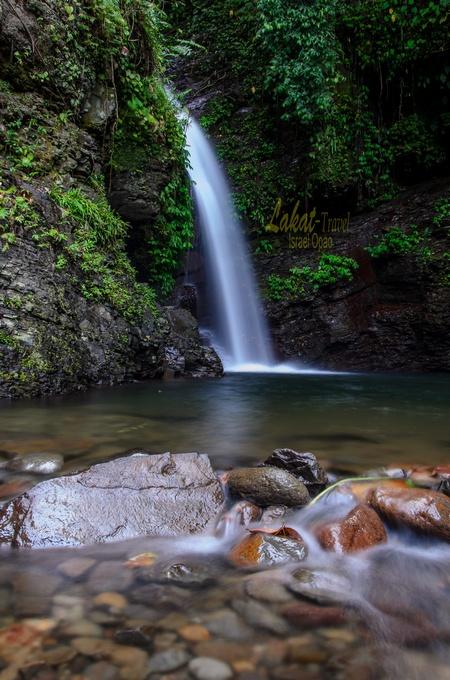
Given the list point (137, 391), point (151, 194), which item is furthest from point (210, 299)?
point (137, 391)

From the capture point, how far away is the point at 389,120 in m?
11.7

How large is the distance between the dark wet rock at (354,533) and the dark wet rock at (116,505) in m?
0.54

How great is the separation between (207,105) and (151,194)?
6345 mm

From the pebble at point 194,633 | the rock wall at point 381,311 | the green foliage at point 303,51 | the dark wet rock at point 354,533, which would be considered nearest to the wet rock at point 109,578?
the pebble at point 194,633

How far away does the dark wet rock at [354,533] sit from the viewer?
199 centimetres

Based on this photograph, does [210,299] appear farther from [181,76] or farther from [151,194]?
[181,76]

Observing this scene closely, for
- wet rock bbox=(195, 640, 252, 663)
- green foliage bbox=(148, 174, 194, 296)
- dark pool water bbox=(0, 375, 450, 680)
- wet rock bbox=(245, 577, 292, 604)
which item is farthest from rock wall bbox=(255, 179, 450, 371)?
wet rock bbox=(195, 640, 252, 663)

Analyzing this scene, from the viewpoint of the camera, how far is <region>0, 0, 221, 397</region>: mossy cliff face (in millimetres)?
5242

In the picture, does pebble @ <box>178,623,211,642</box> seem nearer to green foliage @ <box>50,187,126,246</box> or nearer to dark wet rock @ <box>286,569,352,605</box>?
dark wet rock @ <box>286,569,352,605</box>

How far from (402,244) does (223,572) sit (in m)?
10.0

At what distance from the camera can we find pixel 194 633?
139 centimetres

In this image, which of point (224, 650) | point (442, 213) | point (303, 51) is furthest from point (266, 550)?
point (303, 51)

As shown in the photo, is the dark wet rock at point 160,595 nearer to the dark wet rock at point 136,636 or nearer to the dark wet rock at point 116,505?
the dark wet rock at point 136,636

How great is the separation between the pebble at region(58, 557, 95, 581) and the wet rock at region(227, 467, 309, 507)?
0.83 meters
